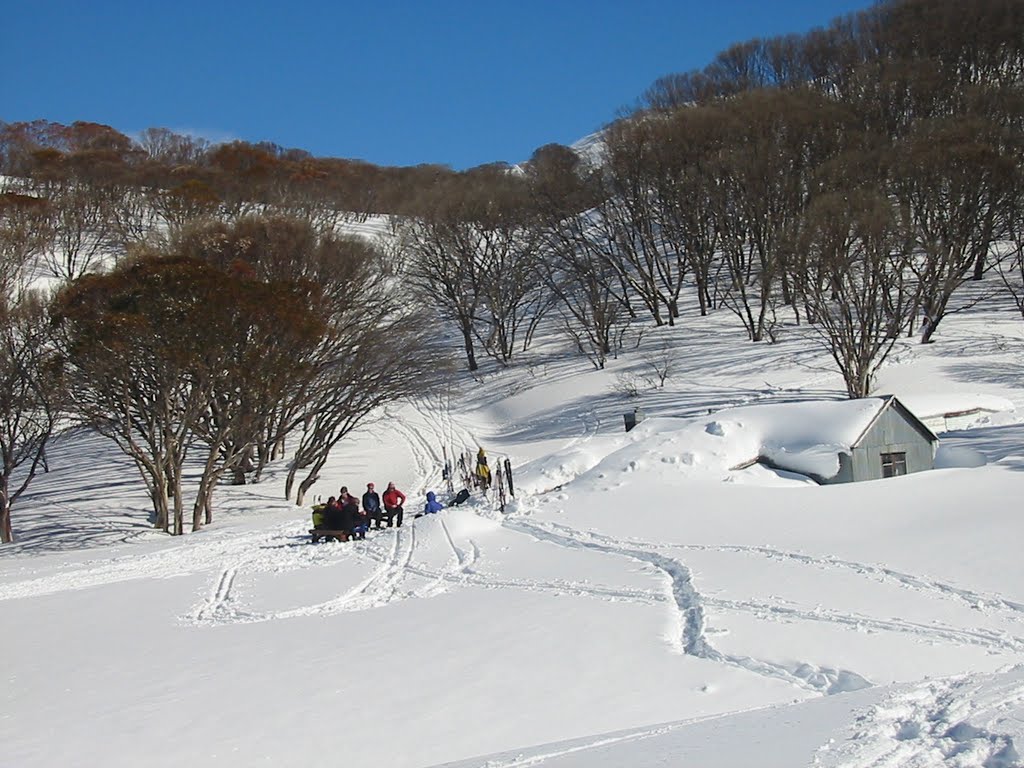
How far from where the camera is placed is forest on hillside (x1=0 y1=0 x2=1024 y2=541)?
26.2m

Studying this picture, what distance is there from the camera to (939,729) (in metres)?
6.52

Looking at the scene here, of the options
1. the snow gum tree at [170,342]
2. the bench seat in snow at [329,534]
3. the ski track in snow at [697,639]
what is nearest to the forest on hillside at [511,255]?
the snow gum tree at [170,342]

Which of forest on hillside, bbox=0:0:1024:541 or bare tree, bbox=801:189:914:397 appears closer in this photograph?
forest on hillside, bbox=0:0:1024:541

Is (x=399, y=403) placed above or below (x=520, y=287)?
below

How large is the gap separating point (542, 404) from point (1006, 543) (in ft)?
89.6

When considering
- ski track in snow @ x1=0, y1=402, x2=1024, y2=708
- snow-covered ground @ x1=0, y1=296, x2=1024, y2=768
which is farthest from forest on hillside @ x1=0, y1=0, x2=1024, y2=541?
ski track in snow @ x1=0, y1=402, x2=1024, y2=708

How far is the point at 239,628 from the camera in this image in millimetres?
12953

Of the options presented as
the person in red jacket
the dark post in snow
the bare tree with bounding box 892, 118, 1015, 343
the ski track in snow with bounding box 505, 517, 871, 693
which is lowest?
the ski track in snow with bounding box 505, 517, 871, 693

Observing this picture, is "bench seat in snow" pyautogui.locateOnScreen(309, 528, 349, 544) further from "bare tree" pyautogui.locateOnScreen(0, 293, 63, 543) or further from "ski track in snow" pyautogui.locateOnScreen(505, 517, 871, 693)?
"bare tree" pyautogui.locateOnScreen(0, 293, 63, 543)

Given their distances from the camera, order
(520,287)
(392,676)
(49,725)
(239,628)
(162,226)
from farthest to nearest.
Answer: (162,226)
(520,287)
(239,628)
(392,676)
(49,725)

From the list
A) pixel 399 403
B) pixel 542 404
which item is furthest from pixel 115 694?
pixel 399 403

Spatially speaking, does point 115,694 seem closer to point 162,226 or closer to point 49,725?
point 49,725

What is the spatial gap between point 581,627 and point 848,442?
1264cm

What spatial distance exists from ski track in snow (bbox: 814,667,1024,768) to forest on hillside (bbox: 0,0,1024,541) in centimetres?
2145
